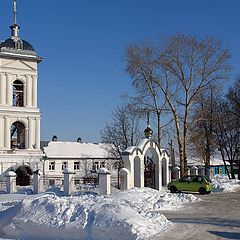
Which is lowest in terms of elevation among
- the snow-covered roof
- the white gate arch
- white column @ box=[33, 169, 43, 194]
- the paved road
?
the paved road

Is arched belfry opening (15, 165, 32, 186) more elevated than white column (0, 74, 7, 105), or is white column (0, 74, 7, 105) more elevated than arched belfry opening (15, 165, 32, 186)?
white column (0, 74, 7, 105)

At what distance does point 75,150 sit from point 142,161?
27480 mm

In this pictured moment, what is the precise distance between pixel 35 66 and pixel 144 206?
25730 mm

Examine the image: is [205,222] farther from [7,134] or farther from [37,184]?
[7,134]

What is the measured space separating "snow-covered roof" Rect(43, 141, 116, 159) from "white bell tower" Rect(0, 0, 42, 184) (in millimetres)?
10071

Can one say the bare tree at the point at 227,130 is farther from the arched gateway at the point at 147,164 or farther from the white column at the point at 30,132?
the white column at the point at 30,132

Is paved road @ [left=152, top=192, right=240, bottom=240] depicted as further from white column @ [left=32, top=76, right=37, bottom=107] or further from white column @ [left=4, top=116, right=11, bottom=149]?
white column @ [left=32, top=76, right=37, bottom=107]

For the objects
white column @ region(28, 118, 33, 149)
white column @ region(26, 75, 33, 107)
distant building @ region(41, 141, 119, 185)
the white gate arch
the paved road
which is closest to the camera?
the paved road

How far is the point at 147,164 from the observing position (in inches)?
1137

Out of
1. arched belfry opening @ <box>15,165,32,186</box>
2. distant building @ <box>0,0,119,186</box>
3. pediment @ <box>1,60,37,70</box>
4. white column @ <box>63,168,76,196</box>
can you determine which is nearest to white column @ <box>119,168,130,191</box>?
white column @ <box>63,168,76,196</box>

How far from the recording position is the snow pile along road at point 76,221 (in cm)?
1169

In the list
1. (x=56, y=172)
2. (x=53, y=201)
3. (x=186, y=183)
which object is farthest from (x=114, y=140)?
(x=53, y=201)

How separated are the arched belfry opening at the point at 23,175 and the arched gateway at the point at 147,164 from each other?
14365mm

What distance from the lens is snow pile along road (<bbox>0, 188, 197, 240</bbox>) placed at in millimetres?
11688
